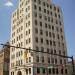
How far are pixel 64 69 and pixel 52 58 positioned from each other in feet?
24.9

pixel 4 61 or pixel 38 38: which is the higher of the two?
Result: pixel 38 38

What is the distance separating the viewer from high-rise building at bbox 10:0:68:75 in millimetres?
79125

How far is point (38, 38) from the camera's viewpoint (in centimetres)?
8112

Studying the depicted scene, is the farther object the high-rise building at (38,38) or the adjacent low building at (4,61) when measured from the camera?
the adjacent low building at (4,61)

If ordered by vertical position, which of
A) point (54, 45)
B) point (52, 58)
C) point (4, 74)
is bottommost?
point (4, 74)

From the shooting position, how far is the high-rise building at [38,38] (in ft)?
260

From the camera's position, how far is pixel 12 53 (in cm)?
9300

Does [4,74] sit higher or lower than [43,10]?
lower

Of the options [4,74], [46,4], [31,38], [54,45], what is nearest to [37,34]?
[31,38]

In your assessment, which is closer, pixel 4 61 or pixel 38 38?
pixel 38 38

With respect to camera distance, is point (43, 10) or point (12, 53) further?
point (12, 53)

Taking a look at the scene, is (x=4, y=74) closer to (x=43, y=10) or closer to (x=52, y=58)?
(x=52, y=58)

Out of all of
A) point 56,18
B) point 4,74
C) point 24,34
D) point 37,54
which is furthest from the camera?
point 4,74

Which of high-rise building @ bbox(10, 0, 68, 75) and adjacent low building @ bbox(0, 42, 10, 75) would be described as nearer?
high-rise building @ bbox(10, 0, 68, 75)
